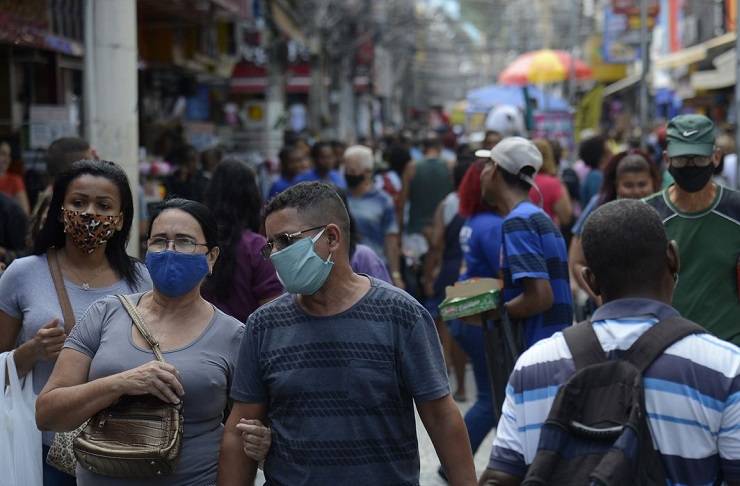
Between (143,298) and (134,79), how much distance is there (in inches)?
214

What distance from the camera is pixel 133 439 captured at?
3.76m

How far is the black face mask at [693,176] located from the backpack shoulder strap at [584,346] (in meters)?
2.71

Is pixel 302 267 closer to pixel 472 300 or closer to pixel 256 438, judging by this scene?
pixel 256 438

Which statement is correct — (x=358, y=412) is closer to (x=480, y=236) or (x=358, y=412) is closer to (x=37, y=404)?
(x=37, y=404)

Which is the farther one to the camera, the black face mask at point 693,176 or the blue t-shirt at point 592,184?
the blue t-shirt at point 592,184

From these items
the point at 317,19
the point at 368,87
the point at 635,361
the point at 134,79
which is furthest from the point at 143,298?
the point at 368,87

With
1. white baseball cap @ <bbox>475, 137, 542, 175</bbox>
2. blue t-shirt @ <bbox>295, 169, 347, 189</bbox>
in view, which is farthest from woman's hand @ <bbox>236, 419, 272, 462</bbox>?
blue t-shirt @ <bbox>295, 169, 347, 189</bbox>

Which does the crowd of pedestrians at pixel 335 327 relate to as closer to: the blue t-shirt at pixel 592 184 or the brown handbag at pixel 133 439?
the brown handbag at pixel 133 439

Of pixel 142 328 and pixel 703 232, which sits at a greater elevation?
pixel 703 232

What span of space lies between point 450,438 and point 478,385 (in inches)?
116

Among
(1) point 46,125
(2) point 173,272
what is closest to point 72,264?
(2) point 173,272

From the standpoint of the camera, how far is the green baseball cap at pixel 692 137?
5.56 metres

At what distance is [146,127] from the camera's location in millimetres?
18359

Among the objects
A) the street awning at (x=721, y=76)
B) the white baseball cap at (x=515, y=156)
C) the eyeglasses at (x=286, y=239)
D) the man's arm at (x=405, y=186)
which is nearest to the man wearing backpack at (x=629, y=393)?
the eyeglasses at (x=286, y=239)
